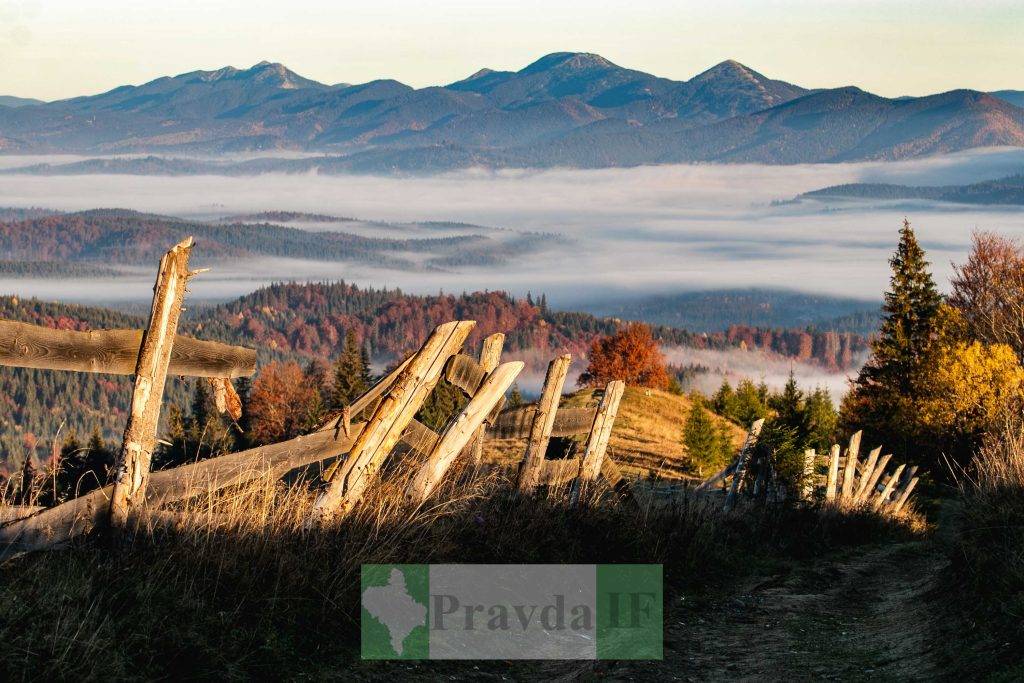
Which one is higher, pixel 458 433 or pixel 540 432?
pixel 458 433

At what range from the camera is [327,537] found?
7.61 m

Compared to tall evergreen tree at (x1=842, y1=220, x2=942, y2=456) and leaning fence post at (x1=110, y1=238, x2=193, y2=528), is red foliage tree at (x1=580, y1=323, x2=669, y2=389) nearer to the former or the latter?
tall evergreen tree at (x1=842, y1=220, x2=942, y2=456)

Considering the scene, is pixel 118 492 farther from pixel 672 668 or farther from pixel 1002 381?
pixel 1002 381

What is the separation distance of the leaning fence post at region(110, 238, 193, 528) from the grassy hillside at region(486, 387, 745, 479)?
1685 cm

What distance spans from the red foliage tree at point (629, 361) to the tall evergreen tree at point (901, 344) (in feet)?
93.2

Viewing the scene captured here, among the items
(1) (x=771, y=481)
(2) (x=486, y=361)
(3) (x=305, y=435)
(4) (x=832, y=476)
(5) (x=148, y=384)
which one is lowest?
(4) (x=832, y=476)

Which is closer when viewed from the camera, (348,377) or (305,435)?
(305,435)

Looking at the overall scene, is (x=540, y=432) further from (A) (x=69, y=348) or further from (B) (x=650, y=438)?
(B) (x=650, y=438)

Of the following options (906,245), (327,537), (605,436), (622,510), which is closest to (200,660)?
(327,537)

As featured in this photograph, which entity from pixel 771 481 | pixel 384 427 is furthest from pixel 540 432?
pixel 771 481

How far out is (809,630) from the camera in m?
9.22

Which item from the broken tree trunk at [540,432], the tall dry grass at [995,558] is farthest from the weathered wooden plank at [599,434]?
the tall dry grass at [995,558]

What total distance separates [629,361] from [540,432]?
78.6 metres

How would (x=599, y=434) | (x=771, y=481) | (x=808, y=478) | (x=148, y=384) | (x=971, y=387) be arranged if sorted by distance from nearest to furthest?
(x=148, y=384) → (x=599, y=434) → (x=771, y=481) → (x=808, y=478) → (x=971, y=387)
